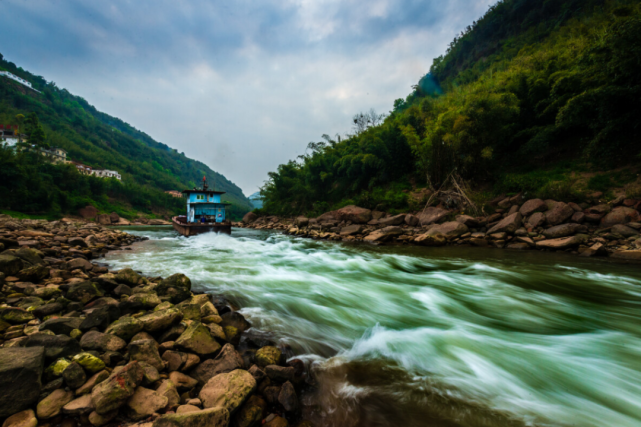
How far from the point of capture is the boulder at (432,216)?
13.0m

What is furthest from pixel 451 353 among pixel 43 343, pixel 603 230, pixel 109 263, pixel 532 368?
pixel 603 230

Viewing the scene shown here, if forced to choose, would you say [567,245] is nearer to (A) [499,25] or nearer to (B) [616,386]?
(B) [616,386]

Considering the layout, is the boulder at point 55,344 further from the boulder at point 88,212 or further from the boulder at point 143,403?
the boulder at point 88,212

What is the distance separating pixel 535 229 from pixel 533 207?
3.96ft

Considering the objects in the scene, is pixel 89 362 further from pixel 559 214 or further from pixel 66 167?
pixel 66 167

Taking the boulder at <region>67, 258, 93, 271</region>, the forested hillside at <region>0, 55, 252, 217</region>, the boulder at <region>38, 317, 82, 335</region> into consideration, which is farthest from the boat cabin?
the forested hillside at <region>0, 55, 252, 217</region>

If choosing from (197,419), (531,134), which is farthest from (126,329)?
(531,134)

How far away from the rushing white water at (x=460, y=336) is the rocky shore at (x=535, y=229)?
1.84 m

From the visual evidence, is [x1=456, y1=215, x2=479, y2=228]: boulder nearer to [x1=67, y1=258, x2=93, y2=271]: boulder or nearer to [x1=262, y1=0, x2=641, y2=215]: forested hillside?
[x1=262, y1=0, x2=641, y2=215]: forested hillside

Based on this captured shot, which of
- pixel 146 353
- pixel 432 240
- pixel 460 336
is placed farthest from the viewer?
pixel 432 240

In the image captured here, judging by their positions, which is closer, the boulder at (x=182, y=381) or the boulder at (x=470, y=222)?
the boulder at (x=182, y=381)

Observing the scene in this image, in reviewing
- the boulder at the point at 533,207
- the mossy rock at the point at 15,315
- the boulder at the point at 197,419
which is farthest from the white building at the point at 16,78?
the boulder at the point at 533,207

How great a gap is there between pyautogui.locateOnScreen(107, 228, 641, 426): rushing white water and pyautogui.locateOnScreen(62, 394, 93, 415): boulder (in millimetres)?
1485

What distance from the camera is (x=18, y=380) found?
1.45 m
